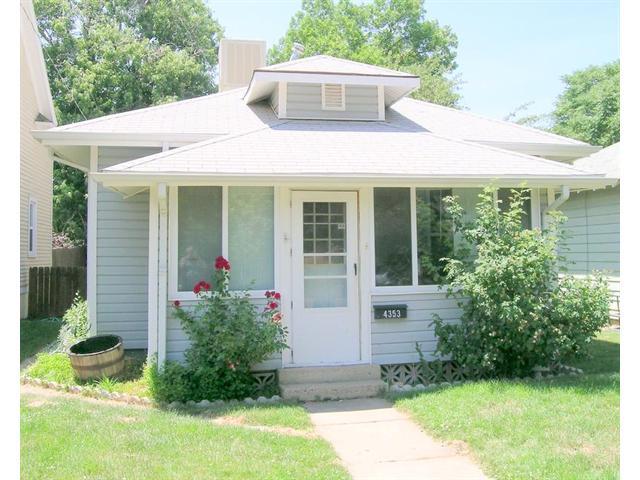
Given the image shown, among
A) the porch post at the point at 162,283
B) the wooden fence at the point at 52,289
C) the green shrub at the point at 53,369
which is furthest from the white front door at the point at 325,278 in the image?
the wooden fence at the point at 52,289

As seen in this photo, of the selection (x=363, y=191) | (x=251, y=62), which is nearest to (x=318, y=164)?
(x=363, y=191)

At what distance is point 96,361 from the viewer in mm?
6984

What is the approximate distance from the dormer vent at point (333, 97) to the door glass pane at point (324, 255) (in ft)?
9.01

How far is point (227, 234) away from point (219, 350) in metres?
1.51

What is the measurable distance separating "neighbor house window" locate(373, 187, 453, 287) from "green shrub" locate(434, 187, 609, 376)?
41 cm

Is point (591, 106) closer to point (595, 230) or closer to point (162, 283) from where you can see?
point (595, 230)

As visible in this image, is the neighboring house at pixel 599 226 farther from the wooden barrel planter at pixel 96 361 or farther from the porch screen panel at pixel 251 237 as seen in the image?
the wooden barrel planter at pixel 96 361

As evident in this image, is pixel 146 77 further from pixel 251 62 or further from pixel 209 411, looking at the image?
pixel 209 411

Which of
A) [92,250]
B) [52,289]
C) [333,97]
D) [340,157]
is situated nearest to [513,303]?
[340,157]

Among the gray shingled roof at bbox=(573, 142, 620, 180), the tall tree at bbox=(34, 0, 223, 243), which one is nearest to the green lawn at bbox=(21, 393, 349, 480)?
the gray shingled roof at bbox=(573, 142, 620, 180)

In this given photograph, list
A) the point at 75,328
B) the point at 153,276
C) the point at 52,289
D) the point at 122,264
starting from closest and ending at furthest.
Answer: the point at 153,276 → the point at 75,328 → the point at 122,264 → the point at 52,289

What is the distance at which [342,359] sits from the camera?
721 cm
